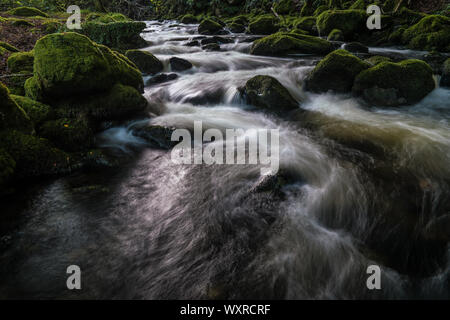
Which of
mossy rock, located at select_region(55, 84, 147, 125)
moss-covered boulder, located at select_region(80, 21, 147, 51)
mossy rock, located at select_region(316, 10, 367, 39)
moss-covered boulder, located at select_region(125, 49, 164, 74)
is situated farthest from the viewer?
mossy rock, located at select_region(316, 10, 367, 39)

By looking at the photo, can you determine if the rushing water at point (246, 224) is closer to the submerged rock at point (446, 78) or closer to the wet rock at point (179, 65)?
the submerged rock at point (446, 78)

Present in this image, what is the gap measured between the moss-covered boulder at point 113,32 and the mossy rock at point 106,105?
8078 millimetres

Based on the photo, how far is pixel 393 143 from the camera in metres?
4.84

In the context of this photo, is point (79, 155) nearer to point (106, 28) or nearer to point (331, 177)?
point (331, 177)

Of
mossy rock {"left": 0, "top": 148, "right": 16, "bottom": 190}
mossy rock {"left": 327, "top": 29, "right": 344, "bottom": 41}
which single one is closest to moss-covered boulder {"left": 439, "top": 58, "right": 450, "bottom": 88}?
mossy rock {"left": 327, "top": 29, "right": 344, "bottom": 41}

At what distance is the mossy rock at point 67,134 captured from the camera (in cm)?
447

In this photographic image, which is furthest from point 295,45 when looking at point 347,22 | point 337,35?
point 347,22

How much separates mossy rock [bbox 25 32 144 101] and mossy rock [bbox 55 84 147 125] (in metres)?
0.18

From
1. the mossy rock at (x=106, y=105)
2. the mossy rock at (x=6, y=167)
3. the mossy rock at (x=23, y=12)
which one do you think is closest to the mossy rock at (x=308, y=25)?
the mossy rock at (x=106, y=105)

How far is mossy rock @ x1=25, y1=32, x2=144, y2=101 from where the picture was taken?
4996 mm

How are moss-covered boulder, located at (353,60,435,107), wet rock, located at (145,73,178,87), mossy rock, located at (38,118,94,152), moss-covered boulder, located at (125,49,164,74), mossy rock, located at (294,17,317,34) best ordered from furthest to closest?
mossy rock, located at (294,17,317,34), moss-covered boulder, located at (125,49,164,74), wet rock, located at (145,73,178,87), moss-covered boulder, located at (353,60,435,107), mossy rock, located at (38,118,94,152)

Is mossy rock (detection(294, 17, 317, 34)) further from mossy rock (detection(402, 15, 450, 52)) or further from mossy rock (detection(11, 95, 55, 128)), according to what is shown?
mossy rock (detection(11, 95, 55, 128))
